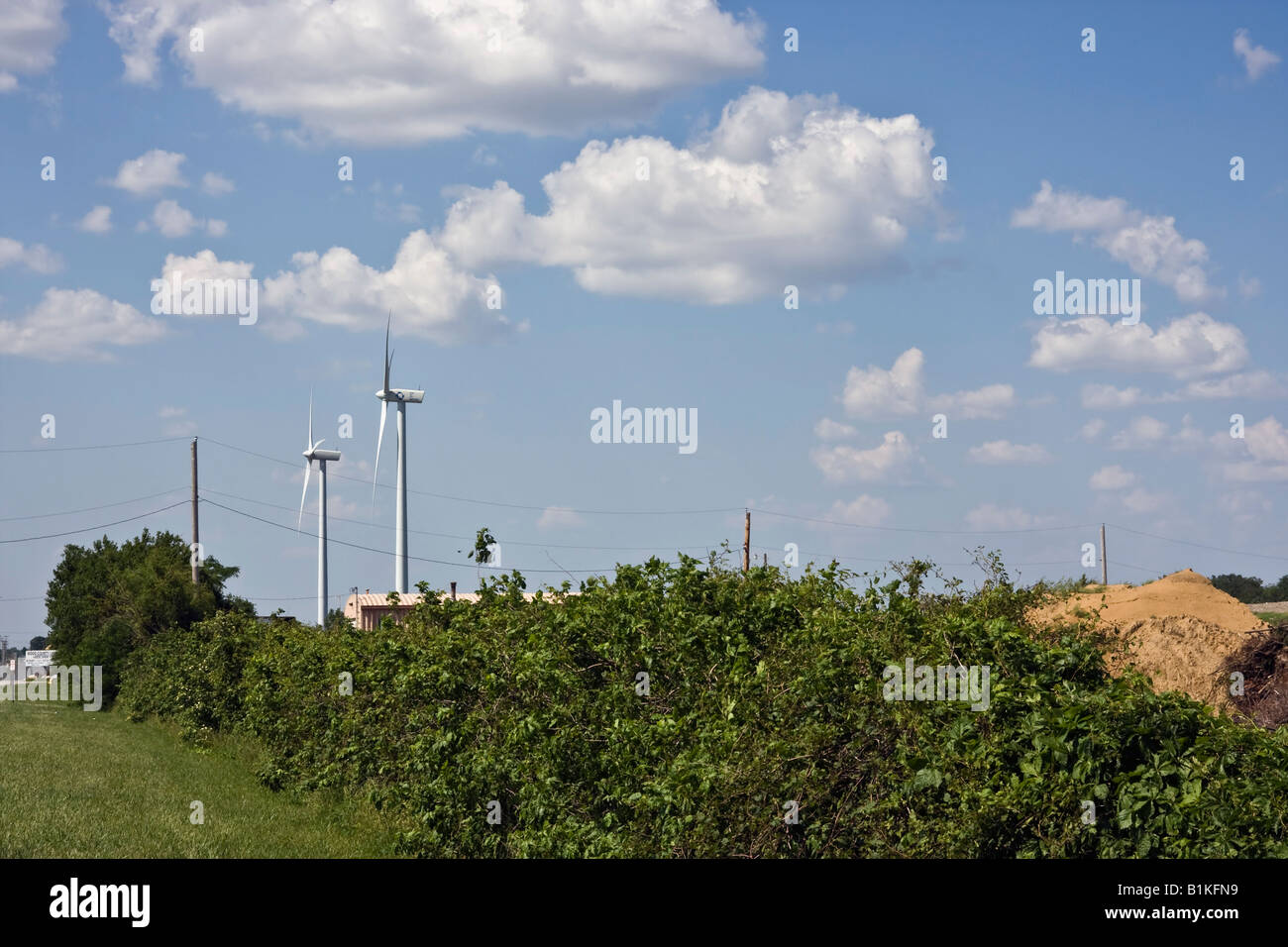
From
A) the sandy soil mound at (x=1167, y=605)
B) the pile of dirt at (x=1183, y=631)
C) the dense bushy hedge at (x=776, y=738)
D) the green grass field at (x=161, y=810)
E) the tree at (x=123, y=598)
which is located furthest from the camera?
the tree at (x=123, y=598)

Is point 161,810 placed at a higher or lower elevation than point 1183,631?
lower

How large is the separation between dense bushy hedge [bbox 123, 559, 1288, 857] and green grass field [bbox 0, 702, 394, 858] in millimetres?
853

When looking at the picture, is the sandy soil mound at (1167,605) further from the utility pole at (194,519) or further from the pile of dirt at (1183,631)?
the utility pole at (194,519)

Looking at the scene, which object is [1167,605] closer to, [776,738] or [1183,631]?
[1183,631]

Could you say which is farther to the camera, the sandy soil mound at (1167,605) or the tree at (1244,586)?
the tree at (1244,586)

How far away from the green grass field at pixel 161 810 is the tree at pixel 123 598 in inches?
860

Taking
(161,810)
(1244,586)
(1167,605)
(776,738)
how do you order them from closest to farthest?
1. (776,738)
2. (161,810)
3. (1167,605)
4. (1244,586)

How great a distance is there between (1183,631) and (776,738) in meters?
12.3

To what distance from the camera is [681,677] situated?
11.4 meters

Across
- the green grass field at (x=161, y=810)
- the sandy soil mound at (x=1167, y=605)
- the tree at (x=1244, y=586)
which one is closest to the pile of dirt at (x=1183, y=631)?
the sandy soil mound at (x=1167, y=605)

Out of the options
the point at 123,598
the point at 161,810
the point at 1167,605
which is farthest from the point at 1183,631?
the point at 123,598

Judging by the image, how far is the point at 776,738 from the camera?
9.16m

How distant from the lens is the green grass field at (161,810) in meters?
13.4
